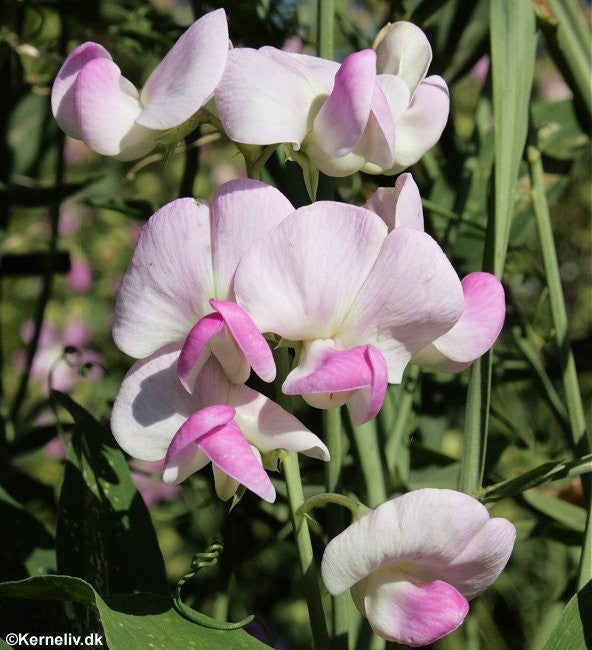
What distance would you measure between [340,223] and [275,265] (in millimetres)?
35

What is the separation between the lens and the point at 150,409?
1.53 feet

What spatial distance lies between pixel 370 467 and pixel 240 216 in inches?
9.2

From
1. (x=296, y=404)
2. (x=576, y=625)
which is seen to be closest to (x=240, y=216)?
(x=576, y=625)

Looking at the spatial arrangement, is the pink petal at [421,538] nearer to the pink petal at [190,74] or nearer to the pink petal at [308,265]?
the pink petal at [308,265]

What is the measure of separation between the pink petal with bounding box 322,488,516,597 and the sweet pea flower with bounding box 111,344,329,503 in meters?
0.04

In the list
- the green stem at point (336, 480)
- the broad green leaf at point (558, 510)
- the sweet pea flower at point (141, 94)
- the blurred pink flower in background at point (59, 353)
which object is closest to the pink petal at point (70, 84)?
the sweet pea flower at point (141, 94)

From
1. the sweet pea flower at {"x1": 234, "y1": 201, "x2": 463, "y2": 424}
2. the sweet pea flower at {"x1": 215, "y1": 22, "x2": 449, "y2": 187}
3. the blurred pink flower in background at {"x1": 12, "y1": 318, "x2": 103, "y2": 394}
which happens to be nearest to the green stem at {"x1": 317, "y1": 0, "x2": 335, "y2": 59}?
the sweet pea flower at {"x1": 215, "y1": 22, "x2": 449, "y2": 187}

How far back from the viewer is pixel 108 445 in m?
0.62

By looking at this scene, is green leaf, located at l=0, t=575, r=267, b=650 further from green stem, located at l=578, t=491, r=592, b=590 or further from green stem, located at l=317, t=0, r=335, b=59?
green stem, located at l=317, t=0, r=335, b=59

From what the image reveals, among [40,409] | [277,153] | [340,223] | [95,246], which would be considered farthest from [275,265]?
[95,246]

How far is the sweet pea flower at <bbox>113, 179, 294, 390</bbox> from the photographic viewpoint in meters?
0.44

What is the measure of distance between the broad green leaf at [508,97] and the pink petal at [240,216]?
14 centimetres

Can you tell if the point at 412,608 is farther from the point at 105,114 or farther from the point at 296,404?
the point at 296,404

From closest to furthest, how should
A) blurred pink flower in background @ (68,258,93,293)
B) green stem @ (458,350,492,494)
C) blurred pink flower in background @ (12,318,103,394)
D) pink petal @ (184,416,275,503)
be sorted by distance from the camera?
pink petal @ (184,416,275,503) → green stem @ (458,350,492,494) → blurred pink flower in background @ (12,318,103,394) → blurred pink flower in background @ (68,258,93,293)
